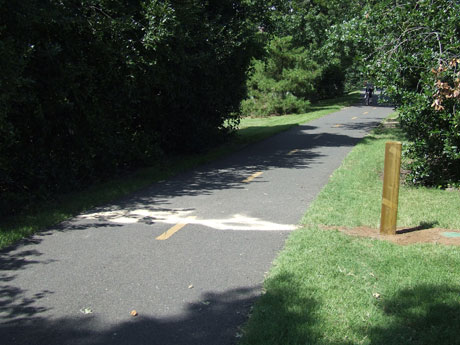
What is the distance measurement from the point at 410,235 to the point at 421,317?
2654 mm

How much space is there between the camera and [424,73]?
359 inches

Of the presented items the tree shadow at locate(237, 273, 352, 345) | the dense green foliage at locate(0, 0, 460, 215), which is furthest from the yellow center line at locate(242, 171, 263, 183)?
the tree shadow at locate(237, 273, 352, 345)

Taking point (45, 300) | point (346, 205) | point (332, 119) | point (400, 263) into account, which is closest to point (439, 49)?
point (346, 205)

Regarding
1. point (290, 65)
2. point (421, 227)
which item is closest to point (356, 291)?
point (421, 227)

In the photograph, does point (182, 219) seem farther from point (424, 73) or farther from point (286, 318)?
point (424, 73)

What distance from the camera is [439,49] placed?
9.48 m

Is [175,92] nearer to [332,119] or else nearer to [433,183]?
[433,183]

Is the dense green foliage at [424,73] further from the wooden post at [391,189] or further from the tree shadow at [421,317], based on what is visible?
the tree shadow at [421,317]

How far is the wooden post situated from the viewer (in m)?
6.59

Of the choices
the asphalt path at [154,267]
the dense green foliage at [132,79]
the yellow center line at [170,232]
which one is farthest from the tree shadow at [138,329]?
the dense green foliage at [132,79]

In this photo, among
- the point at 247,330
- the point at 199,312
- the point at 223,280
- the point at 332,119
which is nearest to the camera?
the point at 247,330

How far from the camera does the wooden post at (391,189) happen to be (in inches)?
259

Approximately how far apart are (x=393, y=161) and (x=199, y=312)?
3.60m

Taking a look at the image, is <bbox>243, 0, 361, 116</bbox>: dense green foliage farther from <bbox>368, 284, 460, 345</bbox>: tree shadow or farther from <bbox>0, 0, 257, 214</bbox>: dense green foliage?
<bbox>368, 284, 460, 345</bbox>: tree shadow
